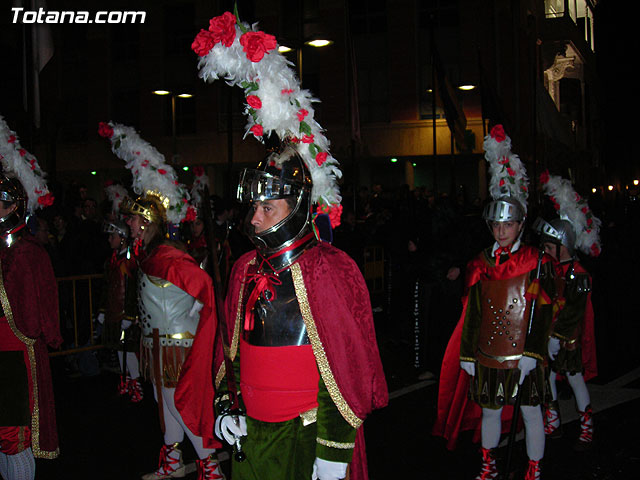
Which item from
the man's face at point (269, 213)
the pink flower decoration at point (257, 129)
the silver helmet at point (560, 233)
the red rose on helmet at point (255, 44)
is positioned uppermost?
the red rose on helmet at point (255, 44)

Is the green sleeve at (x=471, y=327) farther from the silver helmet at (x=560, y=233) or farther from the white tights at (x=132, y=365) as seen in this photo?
the white tights at (x=132, y=365)

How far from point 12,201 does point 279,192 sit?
7.69 ft

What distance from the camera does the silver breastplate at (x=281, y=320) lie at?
326cm

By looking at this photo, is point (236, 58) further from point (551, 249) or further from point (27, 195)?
point (551, 249)

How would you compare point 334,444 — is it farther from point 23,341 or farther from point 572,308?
point 572,308

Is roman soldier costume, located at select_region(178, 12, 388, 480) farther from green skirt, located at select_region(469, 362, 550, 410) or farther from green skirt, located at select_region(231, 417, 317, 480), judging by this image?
green skirt, located at select_region(469, 362, 550, 410)

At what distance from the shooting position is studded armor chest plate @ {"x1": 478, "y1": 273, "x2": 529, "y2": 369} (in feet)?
16.3

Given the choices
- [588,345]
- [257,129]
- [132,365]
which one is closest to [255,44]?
[257,129]

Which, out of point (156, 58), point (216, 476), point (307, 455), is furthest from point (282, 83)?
point (156, 58)

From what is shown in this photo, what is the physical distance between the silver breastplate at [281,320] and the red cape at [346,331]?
8 centimetres

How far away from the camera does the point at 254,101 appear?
3.39 m

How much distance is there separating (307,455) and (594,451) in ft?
12.6

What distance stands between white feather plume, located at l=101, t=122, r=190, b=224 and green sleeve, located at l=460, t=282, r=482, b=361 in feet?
8.88

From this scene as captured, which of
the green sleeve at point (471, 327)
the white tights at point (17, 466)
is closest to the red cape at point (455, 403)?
the green sleeve at point (471, 327)
